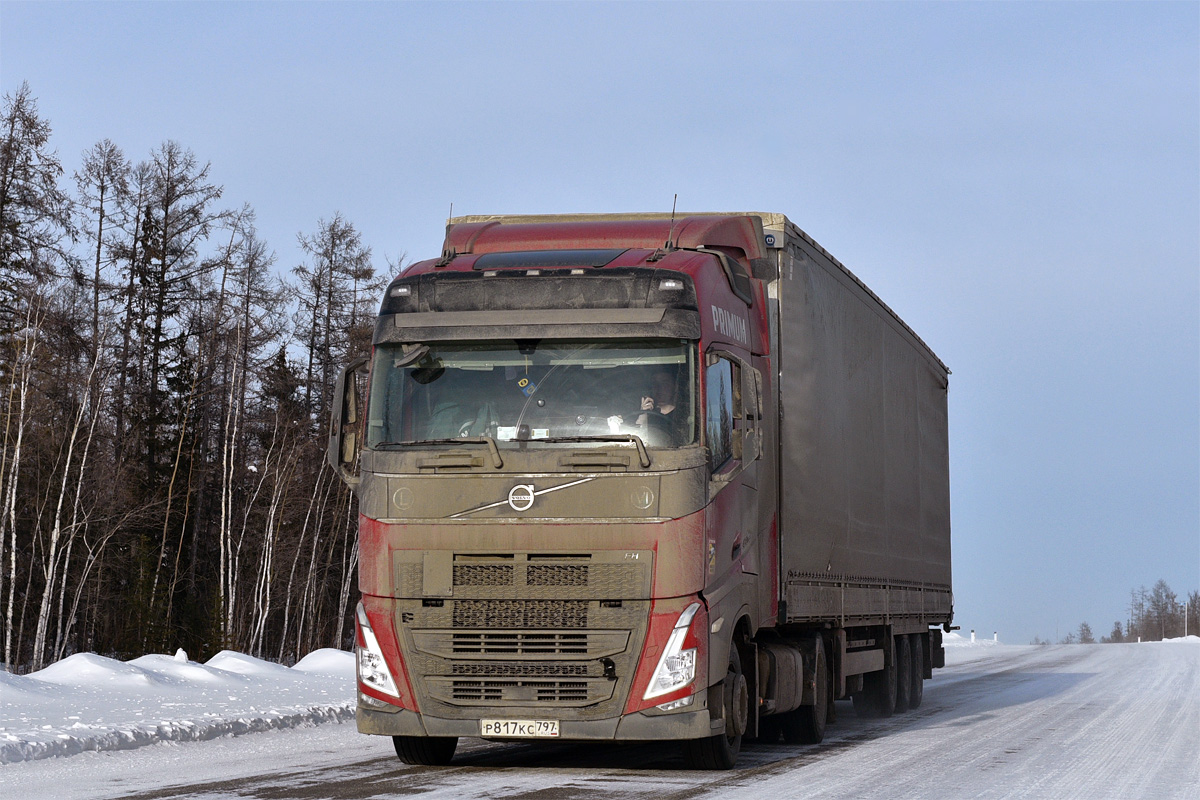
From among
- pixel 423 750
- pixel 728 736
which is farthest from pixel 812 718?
pixel 423 750

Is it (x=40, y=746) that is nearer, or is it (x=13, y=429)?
(x=40, y=746)

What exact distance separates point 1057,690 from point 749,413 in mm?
15223

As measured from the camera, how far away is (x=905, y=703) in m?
17.5

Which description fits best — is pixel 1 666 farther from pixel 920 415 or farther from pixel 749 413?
pixel 749 413

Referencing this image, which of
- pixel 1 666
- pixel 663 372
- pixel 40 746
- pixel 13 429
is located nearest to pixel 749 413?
pixel 663 372

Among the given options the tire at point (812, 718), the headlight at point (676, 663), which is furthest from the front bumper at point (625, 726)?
the tire at point (812, 718)

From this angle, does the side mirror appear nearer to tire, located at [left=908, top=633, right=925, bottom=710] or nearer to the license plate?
the license plate

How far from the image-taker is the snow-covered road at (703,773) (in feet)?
29.5

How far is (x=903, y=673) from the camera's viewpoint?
1734 centimetres

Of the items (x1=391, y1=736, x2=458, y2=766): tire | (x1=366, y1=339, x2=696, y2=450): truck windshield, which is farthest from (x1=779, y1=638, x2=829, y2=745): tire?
(x1=366, y1=339, x2=696, y2=450): truck windshield

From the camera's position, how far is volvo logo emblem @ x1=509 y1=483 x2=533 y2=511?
9359 mm

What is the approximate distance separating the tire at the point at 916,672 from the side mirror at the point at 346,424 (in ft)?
33.2

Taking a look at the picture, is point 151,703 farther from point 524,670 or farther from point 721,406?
point 721,406

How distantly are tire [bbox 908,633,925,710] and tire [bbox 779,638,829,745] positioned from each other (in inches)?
195
